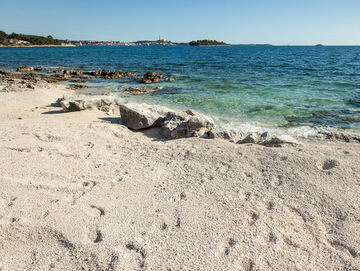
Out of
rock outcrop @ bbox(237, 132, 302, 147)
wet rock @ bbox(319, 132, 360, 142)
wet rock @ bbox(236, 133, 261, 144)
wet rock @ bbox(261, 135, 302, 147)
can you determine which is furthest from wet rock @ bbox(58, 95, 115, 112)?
wet rock @ bbox(319, 132, 360, 142)

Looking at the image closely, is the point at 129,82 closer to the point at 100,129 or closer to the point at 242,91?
the point at 242,91

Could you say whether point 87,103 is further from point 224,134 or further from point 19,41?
point 19,41

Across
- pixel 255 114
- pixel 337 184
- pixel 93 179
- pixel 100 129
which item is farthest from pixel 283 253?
pixel 255 114

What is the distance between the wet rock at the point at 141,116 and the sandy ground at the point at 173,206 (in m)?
1.76

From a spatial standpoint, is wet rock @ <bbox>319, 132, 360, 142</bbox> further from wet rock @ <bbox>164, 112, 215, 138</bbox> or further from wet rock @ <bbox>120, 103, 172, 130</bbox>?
wet rock @ <bbox>120, 103, 172, 130</bbox>

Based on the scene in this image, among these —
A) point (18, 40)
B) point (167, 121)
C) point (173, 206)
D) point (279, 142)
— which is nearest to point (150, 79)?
point (167, 121)

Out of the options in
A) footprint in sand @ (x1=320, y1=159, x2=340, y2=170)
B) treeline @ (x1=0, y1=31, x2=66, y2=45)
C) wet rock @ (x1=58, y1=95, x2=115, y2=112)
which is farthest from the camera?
treeline @ (x1=0, y1=31, x2=66, y2=45)

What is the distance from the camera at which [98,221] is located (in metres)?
3.57

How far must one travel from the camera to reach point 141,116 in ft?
25.9

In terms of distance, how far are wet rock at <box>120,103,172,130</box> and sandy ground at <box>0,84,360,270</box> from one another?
5.78 feet

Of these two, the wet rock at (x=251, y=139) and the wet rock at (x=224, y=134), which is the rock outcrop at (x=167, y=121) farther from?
the wet rock at (x=251, y=139)

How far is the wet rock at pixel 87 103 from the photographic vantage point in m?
9.48

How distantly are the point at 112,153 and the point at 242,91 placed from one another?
37.8 feet

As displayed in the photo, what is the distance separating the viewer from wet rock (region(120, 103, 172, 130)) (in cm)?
794
